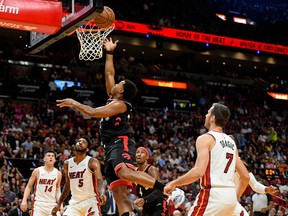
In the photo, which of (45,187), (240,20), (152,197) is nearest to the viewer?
(152,197)

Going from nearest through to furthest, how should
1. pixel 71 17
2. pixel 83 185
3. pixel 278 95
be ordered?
pixel 83 185 < pixel 71 17 < pixel 278 95

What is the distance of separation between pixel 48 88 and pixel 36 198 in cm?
1338

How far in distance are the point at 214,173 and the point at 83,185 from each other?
3769 mm

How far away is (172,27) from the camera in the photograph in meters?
27.9

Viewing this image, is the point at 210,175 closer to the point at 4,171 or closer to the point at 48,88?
the point at 4,171

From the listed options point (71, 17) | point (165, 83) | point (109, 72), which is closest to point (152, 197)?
point (109, 72)

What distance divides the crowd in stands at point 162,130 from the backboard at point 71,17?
469 centimetres

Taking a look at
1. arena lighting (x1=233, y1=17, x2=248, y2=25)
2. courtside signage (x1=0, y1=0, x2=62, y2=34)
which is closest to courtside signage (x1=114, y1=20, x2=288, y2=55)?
arena lighting (x1=233, y1=17, x2=248, y2=25)

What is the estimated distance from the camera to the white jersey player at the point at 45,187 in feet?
32.5

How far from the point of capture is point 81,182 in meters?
8.62

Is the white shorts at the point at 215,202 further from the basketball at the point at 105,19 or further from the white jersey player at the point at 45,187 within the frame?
the white jersey player at the point at 45,187

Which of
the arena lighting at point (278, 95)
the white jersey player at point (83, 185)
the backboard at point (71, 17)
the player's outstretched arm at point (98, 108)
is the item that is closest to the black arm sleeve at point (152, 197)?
the white jersey player at point (83, 185)

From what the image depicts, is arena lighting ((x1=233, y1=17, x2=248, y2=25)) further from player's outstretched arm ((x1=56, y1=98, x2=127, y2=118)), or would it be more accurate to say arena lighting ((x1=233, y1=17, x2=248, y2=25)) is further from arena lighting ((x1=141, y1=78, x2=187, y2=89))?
player's outstretched arm ((x1=56, y1=98, x2=127, y2=118))

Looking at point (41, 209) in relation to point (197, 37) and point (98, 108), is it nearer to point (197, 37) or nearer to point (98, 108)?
point (98, 108)
